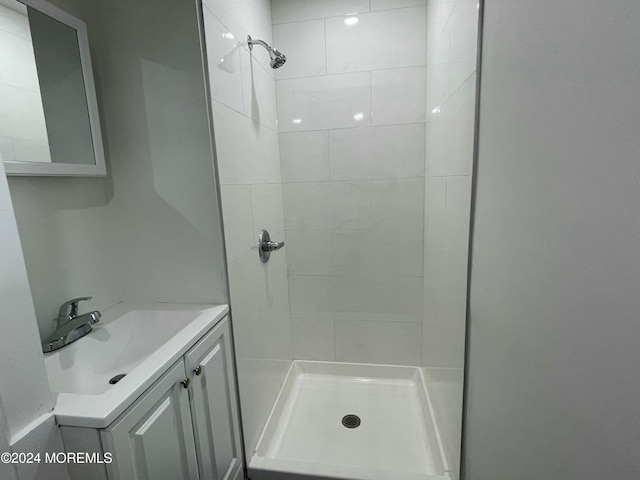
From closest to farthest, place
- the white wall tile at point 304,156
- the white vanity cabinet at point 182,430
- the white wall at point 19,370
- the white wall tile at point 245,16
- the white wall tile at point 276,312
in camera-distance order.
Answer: the white wall at point 19,370, the white vanity cabinet at point 182,430, the white wall tile at point 245,16, the white wall tile at point 276,312, the white wall tile at point 304,156

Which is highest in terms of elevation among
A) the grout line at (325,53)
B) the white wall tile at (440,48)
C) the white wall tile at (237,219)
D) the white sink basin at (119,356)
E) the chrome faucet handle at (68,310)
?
the grout line at (325,53)

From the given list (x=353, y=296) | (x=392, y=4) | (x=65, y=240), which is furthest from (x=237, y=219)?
(x=392, y=4)

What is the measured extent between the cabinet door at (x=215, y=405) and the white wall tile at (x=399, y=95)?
1452 millimetres

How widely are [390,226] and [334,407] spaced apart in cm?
118

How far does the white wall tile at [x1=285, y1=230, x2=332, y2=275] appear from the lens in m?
2.03

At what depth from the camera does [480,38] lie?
92cm

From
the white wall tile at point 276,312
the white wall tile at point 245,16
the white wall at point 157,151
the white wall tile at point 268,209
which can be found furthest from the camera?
the white wall tile at point 276,312

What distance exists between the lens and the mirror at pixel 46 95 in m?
0.91

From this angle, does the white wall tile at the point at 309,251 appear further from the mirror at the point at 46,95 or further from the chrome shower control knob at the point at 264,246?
the mirror at the point at 46,95

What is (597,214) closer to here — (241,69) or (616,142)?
(616,142)

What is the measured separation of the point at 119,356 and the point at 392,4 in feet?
7.00

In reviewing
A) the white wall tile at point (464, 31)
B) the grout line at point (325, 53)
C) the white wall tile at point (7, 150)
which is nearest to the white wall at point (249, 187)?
the grout line at point (325, 53)

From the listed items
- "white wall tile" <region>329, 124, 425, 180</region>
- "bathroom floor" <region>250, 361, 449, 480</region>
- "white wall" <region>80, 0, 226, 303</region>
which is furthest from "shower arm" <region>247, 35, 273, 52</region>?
"bathroom floor" <region>250, 361, 449, 480</region>

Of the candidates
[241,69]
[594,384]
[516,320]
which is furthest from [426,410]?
[241,69]
